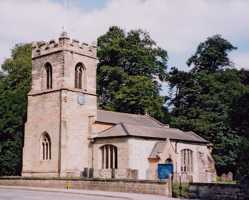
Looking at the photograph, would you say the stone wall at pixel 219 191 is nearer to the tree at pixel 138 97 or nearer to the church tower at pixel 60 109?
the church tower at pixel 60 109

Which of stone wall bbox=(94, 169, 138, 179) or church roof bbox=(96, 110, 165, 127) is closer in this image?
stone wall bbox=(94, 169, 138, 179)

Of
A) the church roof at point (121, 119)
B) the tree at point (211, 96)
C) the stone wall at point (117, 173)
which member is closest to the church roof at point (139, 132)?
the church roof at point (121, 119)

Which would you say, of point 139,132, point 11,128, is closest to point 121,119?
point 139,132

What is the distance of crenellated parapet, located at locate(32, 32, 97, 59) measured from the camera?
4631 cm

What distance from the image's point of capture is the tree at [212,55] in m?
70.9

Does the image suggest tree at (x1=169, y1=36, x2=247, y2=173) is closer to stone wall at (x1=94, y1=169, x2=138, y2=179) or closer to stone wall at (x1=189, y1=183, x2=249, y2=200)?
stone wall at (x1=94, y1=169, x2=138, y2=179)

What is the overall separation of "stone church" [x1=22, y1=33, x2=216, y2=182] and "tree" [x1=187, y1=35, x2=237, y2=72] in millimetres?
23821

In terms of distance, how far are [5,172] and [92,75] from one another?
1444cm

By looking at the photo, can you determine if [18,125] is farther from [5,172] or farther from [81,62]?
[81,62]

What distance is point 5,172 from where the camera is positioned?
170ft

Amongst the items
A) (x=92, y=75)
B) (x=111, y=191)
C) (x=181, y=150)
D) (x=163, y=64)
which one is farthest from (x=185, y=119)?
(x=111, y=191)

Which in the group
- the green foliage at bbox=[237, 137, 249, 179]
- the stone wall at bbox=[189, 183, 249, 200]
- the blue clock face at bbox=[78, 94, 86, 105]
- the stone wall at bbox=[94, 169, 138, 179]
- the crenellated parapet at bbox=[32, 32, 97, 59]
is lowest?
the stone wall at bbox=[189, 183, 249, 200]

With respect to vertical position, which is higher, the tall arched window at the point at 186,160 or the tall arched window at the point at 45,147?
the tall arched window at the point at 45,147

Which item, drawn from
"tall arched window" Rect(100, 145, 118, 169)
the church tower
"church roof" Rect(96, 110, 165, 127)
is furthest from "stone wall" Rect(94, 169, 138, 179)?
"church roof" Rect(96, 110, 165, 127)
